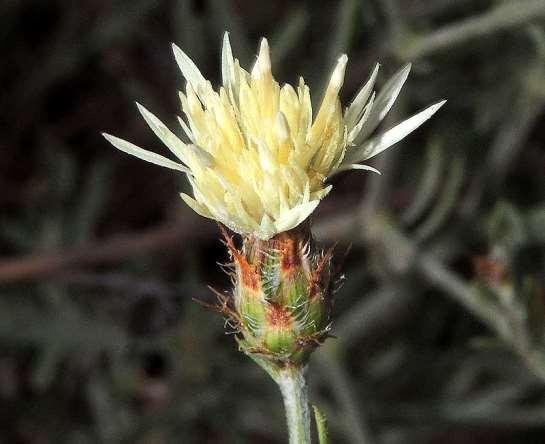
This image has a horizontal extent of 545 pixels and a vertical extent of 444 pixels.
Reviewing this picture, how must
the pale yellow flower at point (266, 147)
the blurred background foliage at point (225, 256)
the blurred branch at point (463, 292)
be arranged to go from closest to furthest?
the pale yellow flower at point (266, 147) < the blurred branch at point (463, 292) < the blurred background foliage at point (225, 256)

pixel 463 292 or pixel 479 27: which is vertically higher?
pixel 479 27

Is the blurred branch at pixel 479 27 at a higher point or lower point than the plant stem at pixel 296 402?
higher

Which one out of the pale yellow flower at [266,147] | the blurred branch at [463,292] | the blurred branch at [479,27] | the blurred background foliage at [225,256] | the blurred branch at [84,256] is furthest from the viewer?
the blurred branch at [84,256]

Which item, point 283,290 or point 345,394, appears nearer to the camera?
point 283,290

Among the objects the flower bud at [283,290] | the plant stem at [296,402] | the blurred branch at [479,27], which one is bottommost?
the plant stem at [296,402]

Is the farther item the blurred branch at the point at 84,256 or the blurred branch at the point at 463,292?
the blurred branch at the point at 84,256

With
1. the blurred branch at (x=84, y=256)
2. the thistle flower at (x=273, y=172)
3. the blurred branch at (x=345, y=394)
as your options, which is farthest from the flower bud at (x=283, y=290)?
the blurred branch at (x=84, y=256)

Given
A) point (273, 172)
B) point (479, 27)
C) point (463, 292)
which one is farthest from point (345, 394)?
point (273, 172)

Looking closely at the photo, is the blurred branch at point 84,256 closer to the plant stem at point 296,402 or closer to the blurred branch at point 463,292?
the blurred branch at point 463,292

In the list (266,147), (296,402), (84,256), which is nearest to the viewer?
(266,147)

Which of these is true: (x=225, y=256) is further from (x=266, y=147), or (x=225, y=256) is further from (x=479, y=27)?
(x=266, y=147)
